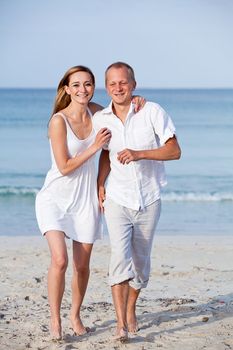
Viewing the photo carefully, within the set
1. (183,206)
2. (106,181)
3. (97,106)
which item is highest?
(97,106)

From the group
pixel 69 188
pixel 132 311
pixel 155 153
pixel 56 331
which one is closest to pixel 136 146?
pixel 155 153

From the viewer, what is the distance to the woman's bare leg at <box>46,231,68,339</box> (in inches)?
234

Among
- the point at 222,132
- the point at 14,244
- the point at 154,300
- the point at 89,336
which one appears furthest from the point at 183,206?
the point at 222,132

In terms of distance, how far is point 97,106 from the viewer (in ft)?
20.8

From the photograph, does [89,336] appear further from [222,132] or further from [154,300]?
[222,132]

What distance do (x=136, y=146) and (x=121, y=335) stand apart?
1279 millimetres

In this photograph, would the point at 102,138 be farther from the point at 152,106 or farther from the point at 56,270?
the point at 56,270

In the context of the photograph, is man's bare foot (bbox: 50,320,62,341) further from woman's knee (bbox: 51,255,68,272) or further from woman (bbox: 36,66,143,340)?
woman's knee (bbox: 51,255,68,272)

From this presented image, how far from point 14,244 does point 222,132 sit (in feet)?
89.8

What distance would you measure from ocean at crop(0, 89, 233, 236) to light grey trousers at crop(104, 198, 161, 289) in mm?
6576

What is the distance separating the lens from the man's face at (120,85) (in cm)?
592

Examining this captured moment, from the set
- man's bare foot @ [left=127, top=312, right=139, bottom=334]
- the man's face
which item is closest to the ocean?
man's bare foot @ [left=127, top=312, right=139, bottom=334]

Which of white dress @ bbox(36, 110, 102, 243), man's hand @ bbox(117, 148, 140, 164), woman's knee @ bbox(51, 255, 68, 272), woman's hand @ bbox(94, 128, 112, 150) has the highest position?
woman's hand @ bbox(94, 128, 112, 150)

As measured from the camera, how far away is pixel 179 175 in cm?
2245
